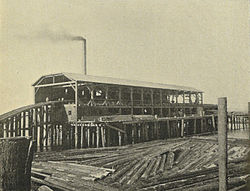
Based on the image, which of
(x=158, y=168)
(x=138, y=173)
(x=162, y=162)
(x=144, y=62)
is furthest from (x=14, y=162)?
(x=144, y=62)

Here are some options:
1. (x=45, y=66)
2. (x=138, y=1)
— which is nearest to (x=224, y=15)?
(x=138, y=1)

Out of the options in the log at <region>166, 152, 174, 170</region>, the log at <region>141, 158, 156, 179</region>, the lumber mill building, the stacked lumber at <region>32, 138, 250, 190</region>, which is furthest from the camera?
the lumber mill building

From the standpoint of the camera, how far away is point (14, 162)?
191 cm

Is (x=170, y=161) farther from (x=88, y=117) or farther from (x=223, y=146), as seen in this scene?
(x=88, y=117)

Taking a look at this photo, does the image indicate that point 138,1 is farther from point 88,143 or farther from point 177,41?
point 88,143

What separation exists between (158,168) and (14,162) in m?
1.42

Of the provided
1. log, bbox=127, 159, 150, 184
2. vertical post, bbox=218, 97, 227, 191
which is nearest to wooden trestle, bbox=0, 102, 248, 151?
log, bbox=127, 159, 150, 184

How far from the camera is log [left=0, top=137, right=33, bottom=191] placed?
1894 millimetres

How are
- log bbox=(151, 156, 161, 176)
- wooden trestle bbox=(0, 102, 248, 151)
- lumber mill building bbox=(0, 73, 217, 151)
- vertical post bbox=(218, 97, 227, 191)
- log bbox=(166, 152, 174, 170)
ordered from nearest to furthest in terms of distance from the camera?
vertical post bbox=(218, 97, 227, 191), log bbox=(151, 156, 161, 176), log bbox=(166, 152, 174, 170), wooden trestle bbox=(0, 102, 248, 151), lumber mill building bbox=(0, 73, 217, 151)

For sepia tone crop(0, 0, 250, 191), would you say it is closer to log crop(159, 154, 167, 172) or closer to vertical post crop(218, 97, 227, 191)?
log crop(159, 154, 167, 172)

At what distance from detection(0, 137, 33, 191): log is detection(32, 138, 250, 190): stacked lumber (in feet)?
2.38

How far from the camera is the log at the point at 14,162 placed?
6.21 ft

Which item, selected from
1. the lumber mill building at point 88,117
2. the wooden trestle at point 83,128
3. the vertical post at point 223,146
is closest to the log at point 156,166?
the vertical post at point 223,146

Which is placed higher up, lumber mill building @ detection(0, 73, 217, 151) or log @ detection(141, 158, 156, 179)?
lumber mill building @ detection(0, 73, 217, 151)
